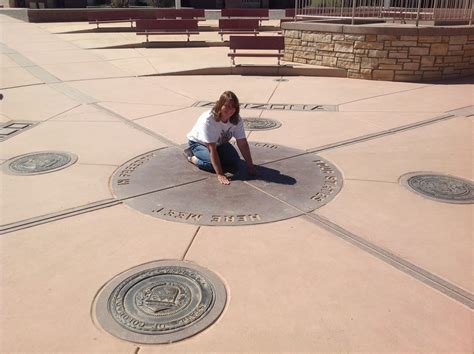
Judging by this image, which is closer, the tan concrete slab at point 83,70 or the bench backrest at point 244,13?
the tan concrete slab at point 83,70

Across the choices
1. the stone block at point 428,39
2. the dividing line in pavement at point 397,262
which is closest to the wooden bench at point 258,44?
the stone block at point 428,39

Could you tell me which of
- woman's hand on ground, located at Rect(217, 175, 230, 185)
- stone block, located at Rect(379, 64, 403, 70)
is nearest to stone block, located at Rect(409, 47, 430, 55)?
stone block, located at Rect(379, 64, 403, 70)

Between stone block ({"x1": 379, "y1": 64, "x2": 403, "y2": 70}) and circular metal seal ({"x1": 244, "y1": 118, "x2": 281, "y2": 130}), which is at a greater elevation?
stone block ({"x1": 379, "y1": 64, "x2": 403, "y2": 70})

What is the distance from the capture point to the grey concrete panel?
4.44 metres

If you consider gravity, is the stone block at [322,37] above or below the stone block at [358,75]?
above

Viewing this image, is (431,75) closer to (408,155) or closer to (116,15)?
(408,155)

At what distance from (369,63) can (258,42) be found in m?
2.92

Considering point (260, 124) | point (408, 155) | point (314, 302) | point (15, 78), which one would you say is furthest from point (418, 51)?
point (15, 78)

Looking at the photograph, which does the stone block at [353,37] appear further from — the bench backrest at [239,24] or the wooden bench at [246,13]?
the wooden bench at [246,13]

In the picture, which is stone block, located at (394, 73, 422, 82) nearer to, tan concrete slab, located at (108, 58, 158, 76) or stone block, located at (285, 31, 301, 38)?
stone block, located at (285, 31, 301, 38)

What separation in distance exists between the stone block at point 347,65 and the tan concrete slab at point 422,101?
65.8 inches

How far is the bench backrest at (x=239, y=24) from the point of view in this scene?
52.6 feet

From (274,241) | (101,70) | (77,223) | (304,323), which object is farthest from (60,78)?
(304,323)

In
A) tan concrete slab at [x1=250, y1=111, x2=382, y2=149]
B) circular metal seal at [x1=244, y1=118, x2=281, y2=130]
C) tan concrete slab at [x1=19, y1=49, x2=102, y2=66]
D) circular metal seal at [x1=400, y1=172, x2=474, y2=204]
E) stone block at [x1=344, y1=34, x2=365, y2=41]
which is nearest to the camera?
circular metal seal at [x1=400, y1=172, x2=474, y2=204]
